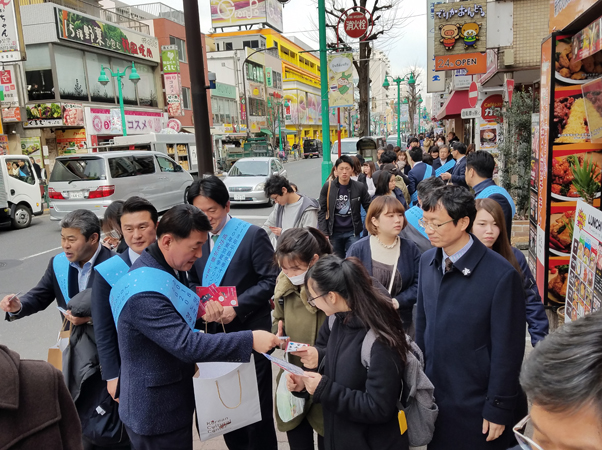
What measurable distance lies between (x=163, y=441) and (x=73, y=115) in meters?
22.0

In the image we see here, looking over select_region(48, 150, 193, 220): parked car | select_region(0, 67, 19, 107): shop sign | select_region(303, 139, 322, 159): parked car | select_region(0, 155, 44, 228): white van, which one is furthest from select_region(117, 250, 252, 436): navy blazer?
select_region(303, 139, 322, 159): parked car

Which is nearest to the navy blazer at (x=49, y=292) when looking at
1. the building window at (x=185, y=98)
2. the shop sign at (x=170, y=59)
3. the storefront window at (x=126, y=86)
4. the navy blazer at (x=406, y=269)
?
the navy blazer at (x=406, y=269)

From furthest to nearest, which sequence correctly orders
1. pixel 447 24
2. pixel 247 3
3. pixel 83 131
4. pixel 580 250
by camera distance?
pixel 247 3, pixel 83 131, pixel 447 24, pixel 580 250

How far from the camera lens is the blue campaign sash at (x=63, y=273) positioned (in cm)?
293

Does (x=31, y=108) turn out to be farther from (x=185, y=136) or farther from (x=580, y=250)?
(x=580, y=250)

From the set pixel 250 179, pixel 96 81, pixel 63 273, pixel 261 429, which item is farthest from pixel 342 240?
pixel 96 81

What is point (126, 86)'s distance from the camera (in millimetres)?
26047

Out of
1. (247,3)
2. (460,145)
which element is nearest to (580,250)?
(460,145)

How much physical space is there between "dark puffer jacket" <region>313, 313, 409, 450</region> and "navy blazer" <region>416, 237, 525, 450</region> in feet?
1.11

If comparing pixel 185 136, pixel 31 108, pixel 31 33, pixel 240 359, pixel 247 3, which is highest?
Answer: pixel 247 3

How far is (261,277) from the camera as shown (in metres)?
3.06

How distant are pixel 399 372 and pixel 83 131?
23136mm

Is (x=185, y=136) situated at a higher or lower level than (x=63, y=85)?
lower

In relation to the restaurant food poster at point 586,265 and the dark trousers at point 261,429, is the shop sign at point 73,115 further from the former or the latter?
the restaurant food poster at point 586,265
